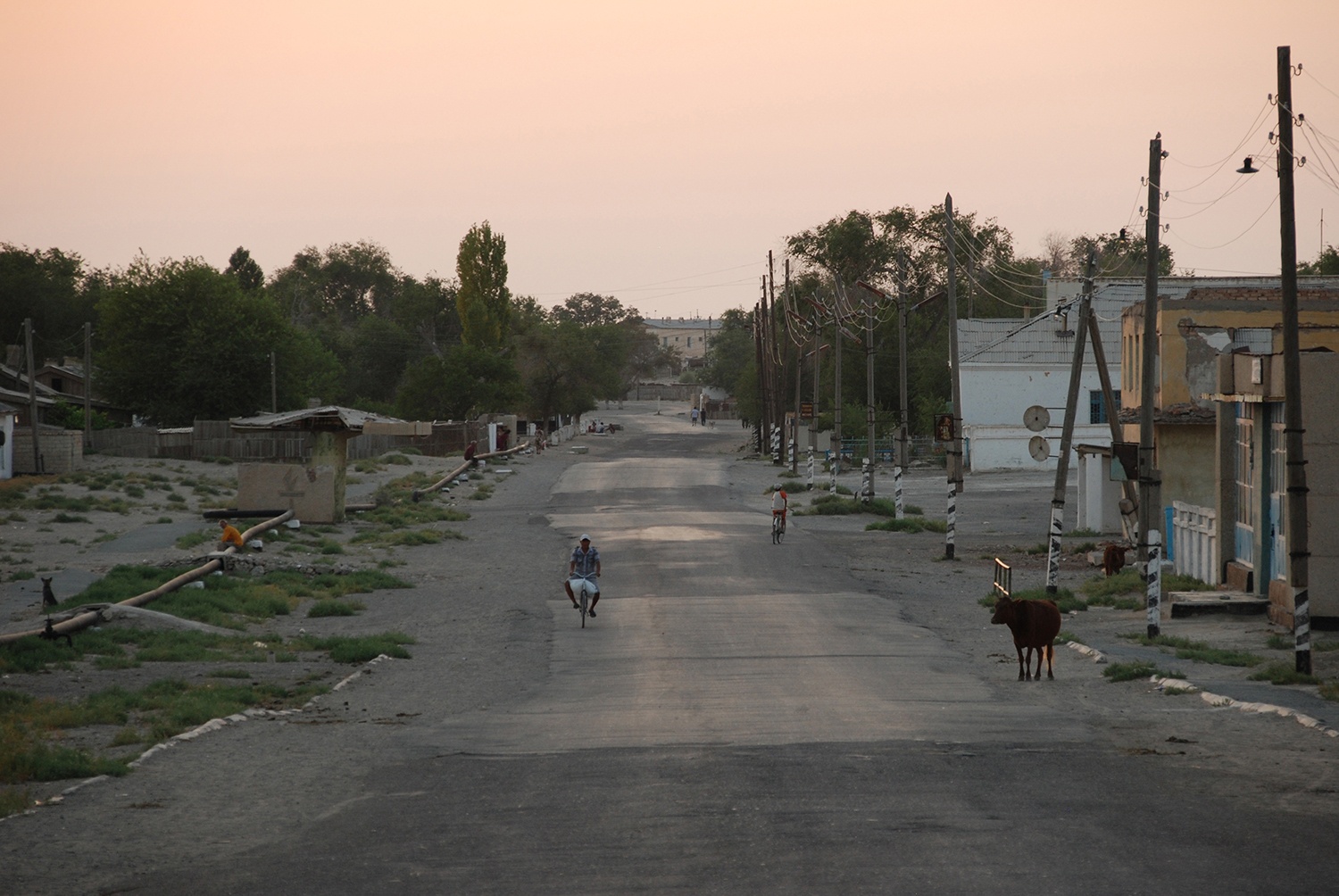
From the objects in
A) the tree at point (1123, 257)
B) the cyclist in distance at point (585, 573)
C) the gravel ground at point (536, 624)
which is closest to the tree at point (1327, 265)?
the tree at point (1123, 257)

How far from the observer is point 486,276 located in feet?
346

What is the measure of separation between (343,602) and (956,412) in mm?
16243

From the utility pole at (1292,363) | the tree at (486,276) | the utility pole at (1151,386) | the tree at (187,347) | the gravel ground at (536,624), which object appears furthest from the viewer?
the tree at (486,276)

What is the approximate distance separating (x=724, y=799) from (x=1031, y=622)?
24.7 feet

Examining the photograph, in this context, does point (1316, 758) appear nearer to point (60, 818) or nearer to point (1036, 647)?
→ point (1036, 647)

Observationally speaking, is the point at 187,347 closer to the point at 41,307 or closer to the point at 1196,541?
the point at 41,307

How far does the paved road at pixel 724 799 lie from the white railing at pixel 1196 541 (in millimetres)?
8754

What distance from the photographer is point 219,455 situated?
232ft

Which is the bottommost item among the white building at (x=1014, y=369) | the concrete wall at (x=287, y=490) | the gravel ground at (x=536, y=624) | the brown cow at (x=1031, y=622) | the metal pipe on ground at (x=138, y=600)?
the gravel ground at (x=536, y=624)

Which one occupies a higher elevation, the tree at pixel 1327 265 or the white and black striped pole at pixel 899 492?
the tree at pixel 1327 265

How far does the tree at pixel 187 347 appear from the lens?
251ft

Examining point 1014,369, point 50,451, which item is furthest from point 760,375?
point 50,451

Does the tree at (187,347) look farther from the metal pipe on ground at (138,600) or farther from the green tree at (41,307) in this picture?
the metal pipe on ground at (138,600)

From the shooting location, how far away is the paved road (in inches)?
305
